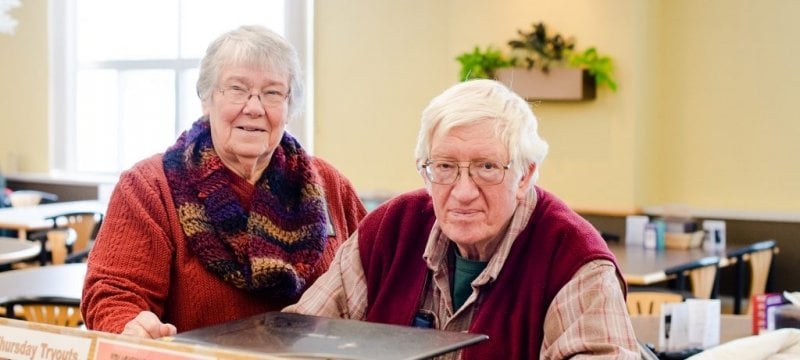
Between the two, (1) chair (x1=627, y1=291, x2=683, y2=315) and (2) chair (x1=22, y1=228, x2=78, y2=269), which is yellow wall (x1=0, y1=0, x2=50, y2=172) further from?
(1) chair (x1=627, y1=291, x2=683, y2=315)

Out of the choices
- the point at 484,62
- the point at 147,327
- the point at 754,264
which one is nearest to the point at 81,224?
the point at 484,62

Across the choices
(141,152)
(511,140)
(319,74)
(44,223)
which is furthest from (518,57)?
(511,140)

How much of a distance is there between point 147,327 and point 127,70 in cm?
783

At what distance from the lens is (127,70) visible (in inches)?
377

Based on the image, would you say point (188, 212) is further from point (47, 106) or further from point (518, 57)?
point (47, 106)

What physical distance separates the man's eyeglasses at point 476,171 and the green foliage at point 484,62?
5253 millimetres

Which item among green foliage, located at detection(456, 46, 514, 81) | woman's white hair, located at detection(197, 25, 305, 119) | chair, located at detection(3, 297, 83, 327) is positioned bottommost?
chair, located at detection(3, 297, 83, 327)

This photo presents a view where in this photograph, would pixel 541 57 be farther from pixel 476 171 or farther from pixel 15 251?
pixel 476 171

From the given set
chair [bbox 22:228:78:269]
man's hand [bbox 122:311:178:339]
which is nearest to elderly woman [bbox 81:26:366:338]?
man's hand [bbox 122:311:178:339]

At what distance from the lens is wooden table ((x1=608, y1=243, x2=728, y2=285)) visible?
211 inches

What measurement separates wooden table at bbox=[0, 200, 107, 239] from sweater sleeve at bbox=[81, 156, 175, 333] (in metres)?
5.19

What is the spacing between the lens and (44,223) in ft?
24.2

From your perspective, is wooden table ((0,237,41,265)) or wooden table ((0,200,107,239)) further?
wooden table ((0,200,107,239))

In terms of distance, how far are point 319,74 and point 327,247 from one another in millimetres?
5756
